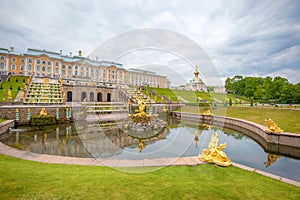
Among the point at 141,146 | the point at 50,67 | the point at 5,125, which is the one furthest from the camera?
the point at 50,67

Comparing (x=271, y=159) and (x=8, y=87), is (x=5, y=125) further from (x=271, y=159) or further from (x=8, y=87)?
(x=8, y=87)

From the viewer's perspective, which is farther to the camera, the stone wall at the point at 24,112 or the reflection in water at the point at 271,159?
the stone wall at the point at 24,112

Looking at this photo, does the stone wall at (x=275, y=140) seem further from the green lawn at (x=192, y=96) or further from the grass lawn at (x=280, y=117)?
the green lawn at (x=192, y=96)

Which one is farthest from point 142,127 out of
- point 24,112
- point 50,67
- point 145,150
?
point 50,67

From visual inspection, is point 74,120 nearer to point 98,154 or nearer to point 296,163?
point 98,154

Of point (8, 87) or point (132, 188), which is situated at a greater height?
point (8, 87)

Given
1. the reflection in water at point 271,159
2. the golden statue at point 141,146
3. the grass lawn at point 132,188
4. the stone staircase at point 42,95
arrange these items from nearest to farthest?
the grass lawn at point 132,188, the reflection in water at point 271,159, the golden statue at point 141,146, the stone staircase at point 42,95

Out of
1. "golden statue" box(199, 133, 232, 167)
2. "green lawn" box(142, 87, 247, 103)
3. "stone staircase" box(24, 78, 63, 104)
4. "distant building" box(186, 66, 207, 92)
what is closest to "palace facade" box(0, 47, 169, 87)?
"green lawn" box(142, 87, 247, 103)

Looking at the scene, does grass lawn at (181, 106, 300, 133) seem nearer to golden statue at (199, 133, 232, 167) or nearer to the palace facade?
golden statue at (199, 133, 232, 167)

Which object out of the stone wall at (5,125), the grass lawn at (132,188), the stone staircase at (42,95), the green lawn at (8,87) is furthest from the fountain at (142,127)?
the green lawn at (8,87)

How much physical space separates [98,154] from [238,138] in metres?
10.7

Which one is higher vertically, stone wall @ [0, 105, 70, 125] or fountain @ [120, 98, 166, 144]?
stone wall @ [0, 105, 70, 125]

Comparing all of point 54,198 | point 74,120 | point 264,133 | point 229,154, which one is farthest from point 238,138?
point 74,120

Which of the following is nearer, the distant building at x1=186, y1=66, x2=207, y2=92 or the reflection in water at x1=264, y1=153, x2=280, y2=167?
the reflection in water at x1=264, y1=153, x2=280, y2=167
